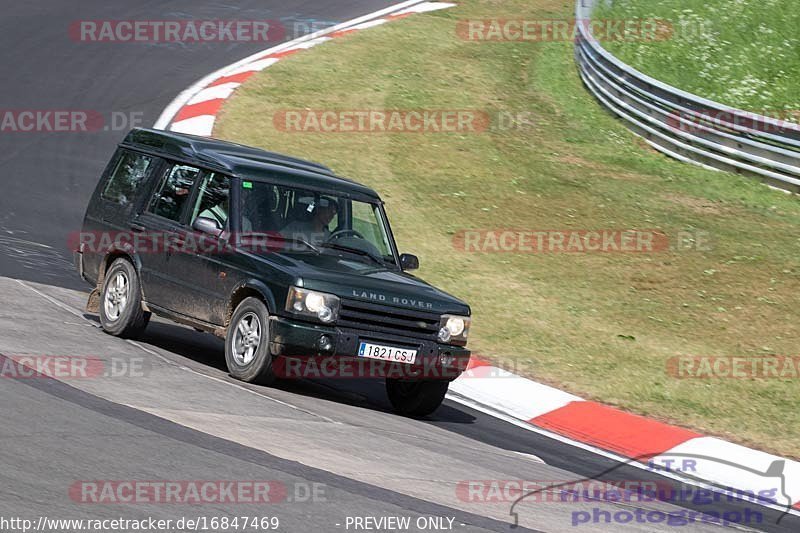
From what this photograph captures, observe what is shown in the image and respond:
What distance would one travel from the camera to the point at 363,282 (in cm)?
925

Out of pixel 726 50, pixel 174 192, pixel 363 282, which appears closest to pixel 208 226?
pixel 174 192

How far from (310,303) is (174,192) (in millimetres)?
2223

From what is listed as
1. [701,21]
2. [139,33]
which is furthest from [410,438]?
[701,21]

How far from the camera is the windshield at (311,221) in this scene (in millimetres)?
9820

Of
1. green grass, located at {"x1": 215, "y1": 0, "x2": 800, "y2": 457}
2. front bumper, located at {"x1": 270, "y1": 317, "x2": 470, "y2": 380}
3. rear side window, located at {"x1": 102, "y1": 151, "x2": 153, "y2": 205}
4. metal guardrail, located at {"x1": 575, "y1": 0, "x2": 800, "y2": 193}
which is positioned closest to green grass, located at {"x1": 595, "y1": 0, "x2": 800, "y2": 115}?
metal guardrail, located at {"x1": 575, "y1": 0, "x2": 800, "y2": 193}

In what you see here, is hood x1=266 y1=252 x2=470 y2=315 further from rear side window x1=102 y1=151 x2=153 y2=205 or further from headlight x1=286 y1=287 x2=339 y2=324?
rear side window x1=102 y1=151 x2=153 y2=205

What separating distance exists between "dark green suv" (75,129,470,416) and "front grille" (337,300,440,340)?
0.04ft

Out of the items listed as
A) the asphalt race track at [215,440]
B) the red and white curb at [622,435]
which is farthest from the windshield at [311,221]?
the red and white curb at [622,435]

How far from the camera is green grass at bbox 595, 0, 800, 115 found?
21.8m

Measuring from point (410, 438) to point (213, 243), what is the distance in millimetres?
2450

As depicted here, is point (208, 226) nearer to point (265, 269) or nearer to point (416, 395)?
point (265, 269)

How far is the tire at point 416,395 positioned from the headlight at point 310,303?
118 centimetres

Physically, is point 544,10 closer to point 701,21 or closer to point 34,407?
point 701,21

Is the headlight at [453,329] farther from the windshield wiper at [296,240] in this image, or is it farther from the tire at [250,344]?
the tire at [250,344]
